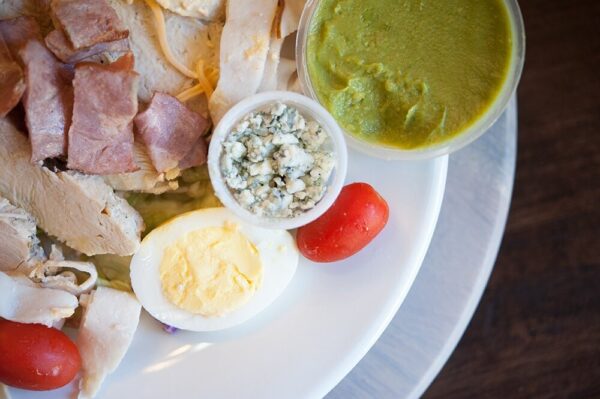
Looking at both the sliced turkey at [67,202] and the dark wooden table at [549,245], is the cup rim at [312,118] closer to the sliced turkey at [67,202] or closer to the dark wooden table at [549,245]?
the sliced turkey at [67,202]

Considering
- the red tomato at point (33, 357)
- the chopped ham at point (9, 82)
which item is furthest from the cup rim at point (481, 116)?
the red tomato at point (33, 357)

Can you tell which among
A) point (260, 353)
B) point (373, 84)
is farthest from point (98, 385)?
point (373, 84)

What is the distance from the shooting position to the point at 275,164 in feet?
7.62

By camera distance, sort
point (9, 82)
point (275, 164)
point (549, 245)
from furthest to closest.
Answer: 1. point (549, 245)
2. point (275, 164)
3. point (9, 82)

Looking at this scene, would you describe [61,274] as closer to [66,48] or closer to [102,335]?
[102,335]

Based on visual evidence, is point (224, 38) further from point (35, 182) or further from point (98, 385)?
point (98, 385)

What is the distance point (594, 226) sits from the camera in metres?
3.24

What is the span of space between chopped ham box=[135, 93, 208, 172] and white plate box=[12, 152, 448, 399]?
51 centimetres

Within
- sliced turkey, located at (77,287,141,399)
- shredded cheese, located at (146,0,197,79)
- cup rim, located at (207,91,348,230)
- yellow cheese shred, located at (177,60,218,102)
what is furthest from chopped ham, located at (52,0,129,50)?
sliced turkey, located at (77,287,141,399)

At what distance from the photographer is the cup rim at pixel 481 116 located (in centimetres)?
241

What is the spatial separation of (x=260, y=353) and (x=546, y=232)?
140 cm

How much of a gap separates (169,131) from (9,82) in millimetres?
469

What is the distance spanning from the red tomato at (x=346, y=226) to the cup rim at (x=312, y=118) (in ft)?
0.27

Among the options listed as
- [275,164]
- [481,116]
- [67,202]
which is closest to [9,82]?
[67,202]
